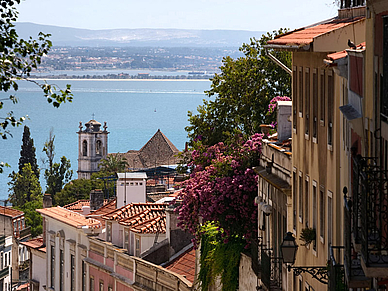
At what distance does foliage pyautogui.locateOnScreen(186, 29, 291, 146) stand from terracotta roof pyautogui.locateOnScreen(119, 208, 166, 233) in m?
3.15

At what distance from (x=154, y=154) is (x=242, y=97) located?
455 ft

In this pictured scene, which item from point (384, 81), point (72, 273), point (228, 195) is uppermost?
point (384, 81)

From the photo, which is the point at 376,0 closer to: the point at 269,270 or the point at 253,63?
the point at 269,270

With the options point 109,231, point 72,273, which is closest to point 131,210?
point 109,231

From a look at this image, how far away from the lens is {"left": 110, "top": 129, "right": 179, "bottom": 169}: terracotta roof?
17362 centimetres

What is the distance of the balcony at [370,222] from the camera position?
371 inches

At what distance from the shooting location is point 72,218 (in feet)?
154

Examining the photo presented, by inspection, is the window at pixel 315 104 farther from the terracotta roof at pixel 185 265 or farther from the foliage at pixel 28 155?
the foliage at pixel 28 155

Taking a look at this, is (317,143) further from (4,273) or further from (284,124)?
(4,273)

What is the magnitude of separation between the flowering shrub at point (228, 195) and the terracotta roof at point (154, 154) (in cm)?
14267

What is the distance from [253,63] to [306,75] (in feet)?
65.7

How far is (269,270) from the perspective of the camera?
834 inches

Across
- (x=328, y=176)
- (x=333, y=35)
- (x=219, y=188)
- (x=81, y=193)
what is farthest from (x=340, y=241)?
(x=81, y=193)

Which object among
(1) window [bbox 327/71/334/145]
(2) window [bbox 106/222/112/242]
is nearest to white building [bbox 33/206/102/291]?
(2) window [bbox 106/222/112/242]
